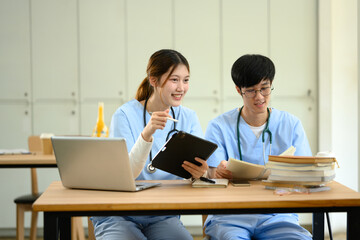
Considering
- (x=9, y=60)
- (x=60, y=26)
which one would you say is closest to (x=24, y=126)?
(x=9, y=60)

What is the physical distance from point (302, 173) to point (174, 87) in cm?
65

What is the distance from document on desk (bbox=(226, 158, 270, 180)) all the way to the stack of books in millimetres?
125

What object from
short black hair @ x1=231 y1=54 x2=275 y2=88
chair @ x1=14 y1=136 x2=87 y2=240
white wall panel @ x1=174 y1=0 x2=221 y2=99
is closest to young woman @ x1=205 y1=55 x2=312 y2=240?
short black hair @ x1=231 y1=54 x2=275 y2=88

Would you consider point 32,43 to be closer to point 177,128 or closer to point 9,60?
point 9,60

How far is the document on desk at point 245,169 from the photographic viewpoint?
168cm

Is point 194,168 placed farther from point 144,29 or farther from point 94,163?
point 144,29

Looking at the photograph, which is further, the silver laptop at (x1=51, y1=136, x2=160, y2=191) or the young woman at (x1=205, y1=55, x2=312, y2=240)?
the young woman at (x1=205, y1=55, x2=312, y2=240)

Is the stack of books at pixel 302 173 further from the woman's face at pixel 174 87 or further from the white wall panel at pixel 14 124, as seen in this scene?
the white wall panel at pixel 14 124

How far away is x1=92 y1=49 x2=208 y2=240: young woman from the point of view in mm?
1664

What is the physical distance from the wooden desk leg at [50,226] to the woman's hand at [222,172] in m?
0.71

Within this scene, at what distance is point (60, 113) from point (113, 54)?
70 centimetres

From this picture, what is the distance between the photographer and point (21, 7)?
4.08m

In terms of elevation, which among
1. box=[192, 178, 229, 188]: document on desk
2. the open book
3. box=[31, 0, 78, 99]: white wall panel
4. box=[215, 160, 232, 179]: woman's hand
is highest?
box=[31, 0, 78, 99]: white wall panel

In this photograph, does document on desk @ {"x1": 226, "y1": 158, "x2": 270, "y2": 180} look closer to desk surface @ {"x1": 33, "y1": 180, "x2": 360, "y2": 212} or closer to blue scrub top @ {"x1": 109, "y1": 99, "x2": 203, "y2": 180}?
desk surface @ {"x1": 33, "y1": 180, "x2": 360, "y2": 212}
